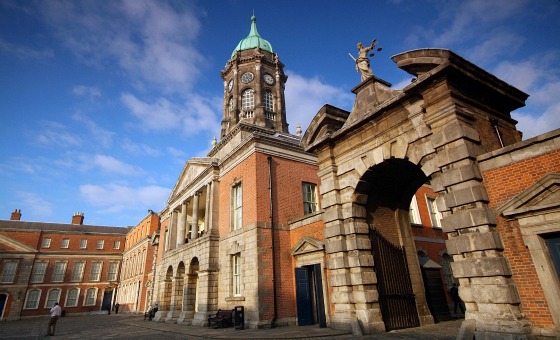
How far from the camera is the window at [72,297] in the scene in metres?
39.5

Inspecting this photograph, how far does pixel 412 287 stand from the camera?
32.8ft

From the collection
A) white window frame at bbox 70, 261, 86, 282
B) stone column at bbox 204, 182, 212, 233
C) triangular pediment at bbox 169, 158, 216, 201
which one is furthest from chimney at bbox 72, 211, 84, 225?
stone column at bbox 204, 182, 212, 233

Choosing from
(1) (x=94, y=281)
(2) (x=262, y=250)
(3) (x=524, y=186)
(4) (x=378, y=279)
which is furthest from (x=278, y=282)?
(1) (x=94, y=281)

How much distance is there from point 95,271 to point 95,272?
0.14 metres

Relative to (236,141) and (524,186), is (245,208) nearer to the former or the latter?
(236,141)

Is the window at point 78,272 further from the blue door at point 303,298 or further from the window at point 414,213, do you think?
the window at point 414,213

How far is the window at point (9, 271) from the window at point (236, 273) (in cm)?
3749

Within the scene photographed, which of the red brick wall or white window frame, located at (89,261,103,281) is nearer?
the red brick wall

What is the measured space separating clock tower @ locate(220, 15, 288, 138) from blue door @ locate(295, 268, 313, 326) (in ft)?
45.8

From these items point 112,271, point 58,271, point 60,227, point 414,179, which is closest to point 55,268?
point 58,271

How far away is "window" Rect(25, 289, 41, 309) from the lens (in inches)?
1455

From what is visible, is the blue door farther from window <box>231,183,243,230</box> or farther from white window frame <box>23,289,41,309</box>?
white window frame <box>23,289,41,309</box>

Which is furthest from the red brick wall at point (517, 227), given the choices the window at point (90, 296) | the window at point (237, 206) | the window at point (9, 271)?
A: the window at point (9, 271)

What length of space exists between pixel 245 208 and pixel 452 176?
9721 millimetres
